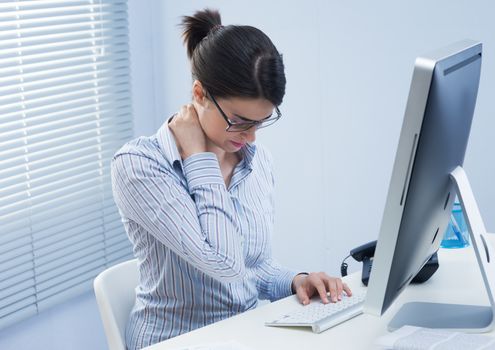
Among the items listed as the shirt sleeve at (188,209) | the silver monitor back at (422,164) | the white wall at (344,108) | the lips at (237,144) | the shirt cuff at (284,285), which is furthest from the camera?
the white wall at (344,108)

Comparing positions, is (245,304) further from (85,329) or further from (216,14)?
(85,329)

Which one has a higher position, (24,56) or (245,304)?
(24,56)

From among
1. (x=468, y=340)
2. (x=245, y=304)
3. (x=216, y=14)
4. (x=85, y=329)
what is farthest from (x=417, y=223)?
(x=85, y=329)

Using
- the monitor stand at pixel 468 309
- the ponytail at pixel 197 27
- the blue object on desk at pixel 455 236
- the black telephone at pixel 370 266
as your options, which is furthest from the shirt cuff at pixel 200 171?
the blue object on desk at pixel 455 236

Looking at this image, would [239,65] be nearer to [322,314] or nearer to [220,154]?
[220,154]

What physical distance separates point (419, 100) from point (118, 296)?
1008 millimetres

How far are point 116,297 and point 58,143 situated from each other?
1.17m

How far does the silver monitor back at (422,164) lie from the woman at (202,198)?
0.41 metres

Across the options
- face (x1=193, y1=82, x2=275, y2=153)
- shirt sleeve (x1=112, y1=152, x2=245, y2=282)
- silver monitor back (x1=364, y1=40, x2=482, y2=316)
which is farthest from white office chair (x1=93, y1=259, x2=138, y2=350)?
silver monitor back (x1=364, y1=40, x2=482, y2=316)

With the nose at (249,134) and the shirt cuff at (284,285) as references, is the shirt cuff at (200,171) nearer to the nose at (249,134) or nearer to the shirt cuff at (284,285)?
the nose at (249,134)

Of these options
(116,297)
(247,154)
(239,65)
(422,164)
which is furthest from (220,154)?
(422,164)

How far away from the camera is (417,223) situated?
138cm

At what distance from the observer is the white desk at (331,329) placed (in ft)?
5.08

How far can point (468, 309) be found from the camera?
1.64m
